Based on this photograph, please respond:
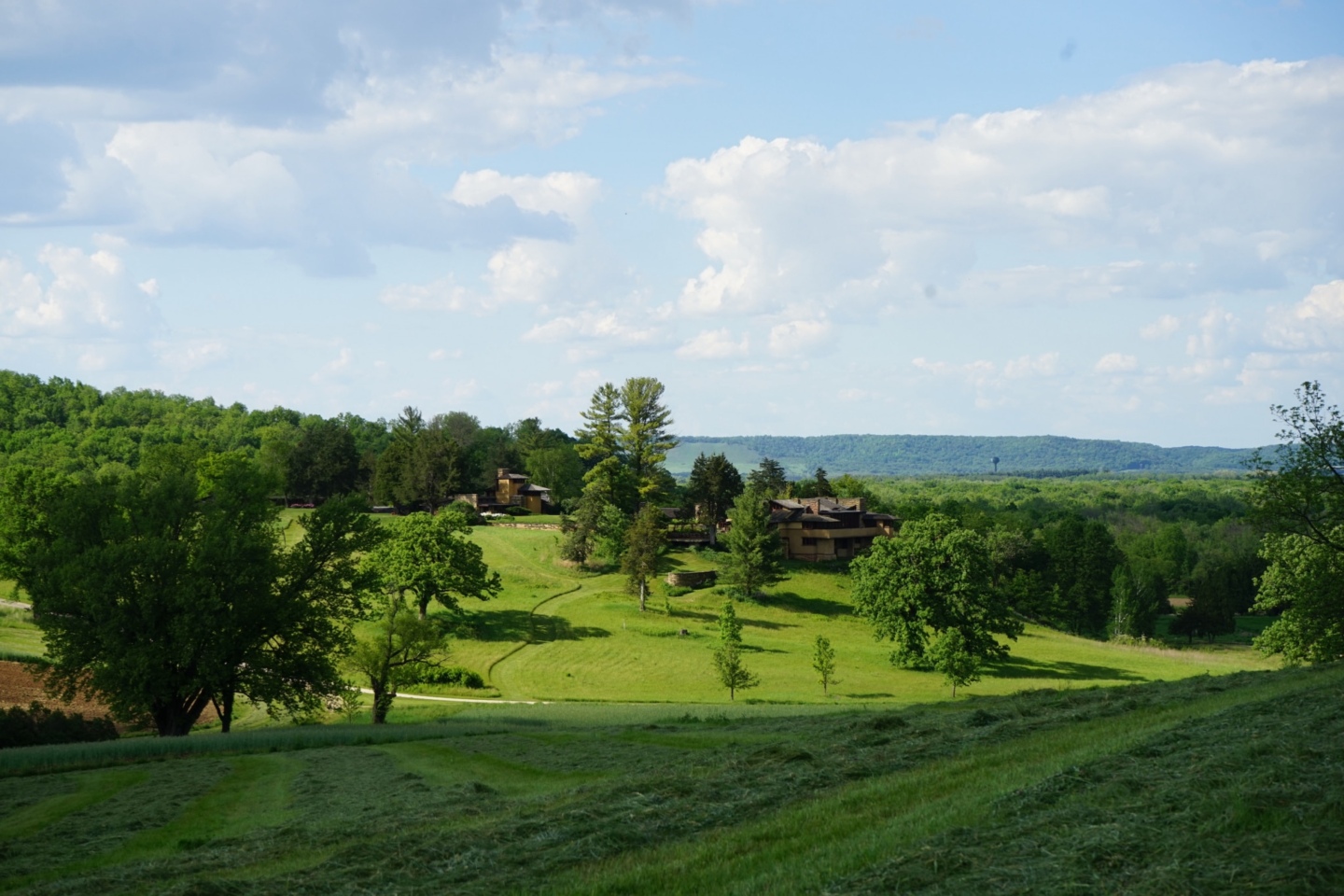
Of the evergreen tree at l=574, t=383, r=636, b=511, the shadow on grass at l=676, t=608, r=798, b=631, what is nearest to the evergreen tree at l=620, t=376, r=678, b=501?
the evergreen tree at l=574, t=383, r=636, b=511

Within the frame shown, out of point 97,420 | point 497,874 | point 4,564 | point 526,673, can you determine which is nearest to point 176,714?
point 4,564

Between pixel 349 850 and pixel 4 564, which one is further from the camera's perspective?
pixel 4 564

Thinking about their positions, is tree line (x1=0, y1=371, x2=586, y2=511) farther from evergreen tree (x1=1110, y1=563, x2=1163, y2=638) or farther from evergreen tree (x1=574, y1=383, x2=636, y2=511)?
evergreen tree (x1=1110, y1=563, x2=1163, y2=638)

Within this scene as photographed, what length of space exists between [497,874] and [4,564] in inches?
2080

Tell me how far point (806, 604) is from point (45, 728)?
206 ft

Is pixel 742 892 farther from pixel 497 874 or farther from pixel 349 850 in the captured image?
pixel 349 850

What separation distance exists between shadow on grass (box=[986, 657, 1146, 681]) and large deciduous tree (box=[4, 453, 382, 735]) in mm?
45536

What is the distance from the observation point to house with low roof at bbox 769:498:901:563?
100625 mm

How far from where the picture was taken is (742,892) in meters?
10.8

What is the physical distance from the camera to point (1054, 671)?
226 feet

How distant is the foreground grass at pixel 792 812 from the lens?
32.4ft

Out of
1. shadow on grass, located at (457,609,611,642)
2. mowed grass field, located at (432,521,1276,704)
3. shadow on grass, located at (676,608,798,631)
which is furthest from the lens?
shadow on grass, located at (676,608,798,631)

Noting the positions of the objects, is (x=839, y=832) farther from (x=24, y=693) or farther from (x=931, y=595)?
(x=931, y=595)

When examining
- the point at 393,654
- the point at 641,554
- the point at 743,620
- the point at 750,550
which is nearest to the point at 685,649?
the point at 743,620
